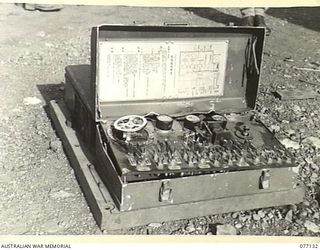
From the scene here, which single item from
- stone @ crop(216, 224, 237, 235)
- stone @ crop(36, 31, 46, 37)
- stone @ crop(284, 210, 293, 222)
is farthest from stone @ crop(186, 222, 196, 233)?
stone @ crop(36, 31, 46, 37)

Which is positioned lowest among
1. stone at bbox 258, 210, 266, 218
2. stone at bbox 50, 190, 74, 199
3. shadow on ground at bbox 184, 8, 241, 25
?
stone at bbox 50, 190, 74, 199

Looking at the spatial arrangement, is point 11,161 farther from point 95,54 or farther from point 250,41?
point 250,41

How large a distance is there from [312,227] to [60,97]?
1931 millimetres

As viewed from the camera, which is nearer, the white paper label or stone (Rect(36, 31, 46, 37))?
the white paper label

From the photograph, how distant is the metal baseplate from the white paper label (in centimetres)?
39

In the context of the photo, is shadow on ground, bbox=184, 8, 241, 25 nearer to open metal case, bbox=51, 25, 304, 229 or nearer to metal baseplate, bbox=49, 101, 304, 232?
open metal case, bbox=51, 25, 304, 229

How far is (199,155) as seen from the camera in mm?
2320

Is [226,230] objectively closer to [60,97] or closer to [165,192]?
[165,192]

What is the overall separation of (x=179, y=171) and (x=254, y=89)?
0.82 meters

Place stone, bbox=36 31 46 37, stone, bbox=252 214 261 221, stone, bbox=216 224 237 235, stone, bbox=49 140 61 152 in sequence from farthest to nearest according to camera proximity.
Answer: stone, bbox=36 31 46 37 → stone, bbox=49 140 61 152 → stone, bbox=252 214 261 221 → stone, bbox=216 224 237 235

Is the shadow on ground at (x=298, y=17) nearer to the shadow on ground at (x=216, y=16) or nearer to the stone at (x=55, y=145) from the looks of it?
the shadow on ground at (x=216, y=16)

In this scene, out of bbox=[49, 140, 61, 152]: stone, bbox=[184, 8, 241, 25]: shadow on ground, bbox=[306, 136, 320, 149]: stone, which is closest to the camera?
bbox=[49, 140, 61, 152]: stone

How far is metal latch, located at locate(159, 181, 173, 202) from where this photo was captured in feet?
7.05

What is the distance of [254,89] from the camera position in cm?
277
